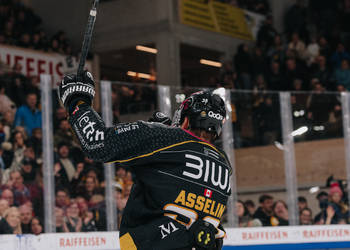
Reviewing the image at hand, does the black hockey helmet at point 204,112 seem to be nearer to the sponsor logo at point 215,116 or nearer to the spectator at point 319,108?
the sponsor logo at point 215,116

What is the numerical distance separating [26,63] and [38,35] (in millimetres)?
590

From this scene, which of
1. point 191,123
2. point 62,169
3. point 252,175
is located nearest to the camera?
point 191,123

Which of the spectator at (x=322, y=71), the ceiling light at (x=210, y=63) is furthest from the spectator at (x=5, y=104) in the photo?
the ceiling light at (x=210, y=63)

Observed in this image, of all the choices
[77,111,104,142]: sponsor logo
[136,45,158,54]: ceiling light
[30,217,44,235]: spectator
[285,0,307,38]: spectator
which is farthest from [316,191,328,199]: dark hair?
[285,0,307,38]: spectator

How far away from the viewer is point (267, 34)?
41.5ft

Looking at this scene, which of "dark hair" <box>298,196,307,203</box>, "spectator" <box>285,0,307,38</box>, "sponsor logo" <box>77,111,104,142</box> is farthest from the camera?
"spectator" <box>285,0,307,38</box>

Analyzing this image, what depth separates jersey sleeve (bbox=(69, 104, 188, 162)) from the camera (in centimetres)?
240

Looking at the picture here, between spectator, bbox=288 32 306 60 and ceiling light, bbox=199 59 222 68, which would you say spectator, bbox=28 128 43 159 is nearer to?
spectator, bbox=288 32 306 60

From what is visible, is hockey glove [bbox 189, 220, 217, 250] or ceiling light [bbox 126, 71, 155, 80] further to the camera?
ceiling light [bbox 126, 71, 155, 80]

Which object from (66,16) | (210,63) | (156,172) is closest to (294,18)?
(210,63)

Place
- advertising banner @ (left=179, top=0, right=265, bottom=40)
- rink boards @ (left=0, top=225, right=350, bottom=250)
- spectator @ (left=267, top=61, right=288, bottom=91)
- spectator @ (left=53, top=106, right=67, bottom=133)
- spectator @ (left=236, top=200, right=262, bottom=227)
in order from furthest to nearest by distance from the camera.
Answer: advertising banner @ (left=179, top=0, right=265, bottom=40), spectator @ (left=267, top=61, right=288, bottom=91), spectator @ (left=236, top=200, right=262, bottom=227), spectator @ (left=53, top=106, right=67, bottom=133), rink boards @ (left=0, top=225, right=350, bottom=250)

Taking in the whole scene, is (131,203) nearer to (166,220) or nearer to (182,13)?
(166,220)

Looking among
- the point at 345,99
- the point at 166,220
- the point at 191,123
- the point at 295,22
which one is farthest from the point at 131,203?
the point at 295,22

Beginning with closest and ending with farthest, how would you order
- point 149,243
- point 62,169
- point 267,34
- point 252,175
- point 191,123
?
point 149,243
point 191,123
point 62,169
point 252,175
point 267,34
